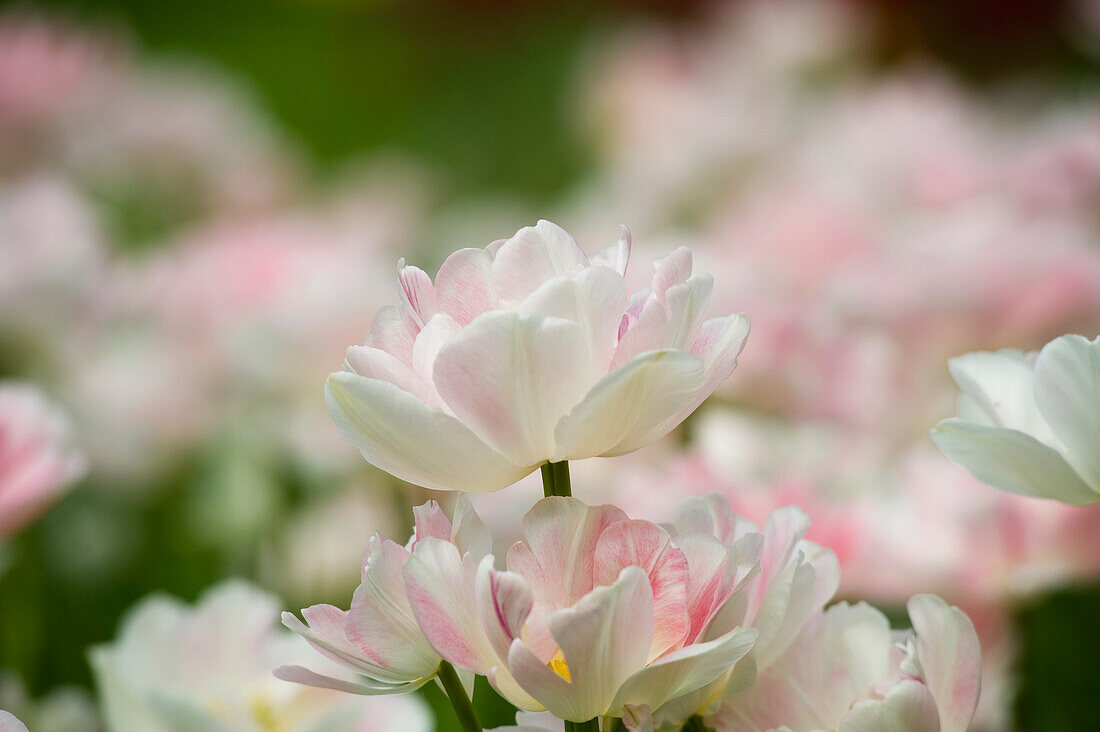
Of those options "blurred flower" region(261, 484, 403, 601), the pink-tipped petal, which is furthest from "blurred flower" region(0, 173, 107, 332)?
the pink-tipped petal

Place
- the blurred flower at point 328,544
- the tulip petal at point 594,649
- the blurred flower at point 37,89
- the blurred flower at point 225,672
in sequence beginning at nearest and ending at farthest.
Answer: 1. the tulip petal at point 594,649
2. the blurred flower at point 225,672
3. the blurred flower at point 328,544
4. the blurred flower at point 37,89

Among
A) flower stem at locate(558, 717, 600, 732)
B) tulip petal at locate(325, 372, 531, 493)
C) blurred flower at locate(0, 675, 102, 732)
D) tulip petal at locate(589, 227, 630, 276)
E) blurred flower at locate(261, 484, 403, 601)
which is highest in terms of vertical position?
tulip petal at locate(589, 227, 630, 276)

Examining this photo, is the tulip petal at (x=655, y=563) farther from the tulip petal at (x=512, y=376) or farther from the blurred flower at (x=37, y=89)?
the blurred flower at (x=37, y=89)

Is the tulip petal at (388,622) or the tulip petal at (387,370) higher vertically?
the tulip petal at (387,370)

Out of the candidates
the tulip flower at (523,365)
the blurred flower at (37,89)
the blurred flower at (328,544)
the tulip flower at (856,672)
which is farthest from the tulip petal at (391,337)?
the blurred flower at (37,89)

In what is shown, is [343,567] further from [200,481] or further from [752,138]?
[752,138]

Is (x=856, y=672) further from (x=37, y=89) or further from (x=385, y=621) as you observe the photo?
(x=37, y=89)

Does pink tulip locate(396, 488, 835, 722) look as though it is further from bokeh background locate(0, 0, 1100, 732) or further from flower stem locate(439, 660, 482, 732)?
bokeh background locate(0, 0, 1100, 732)
